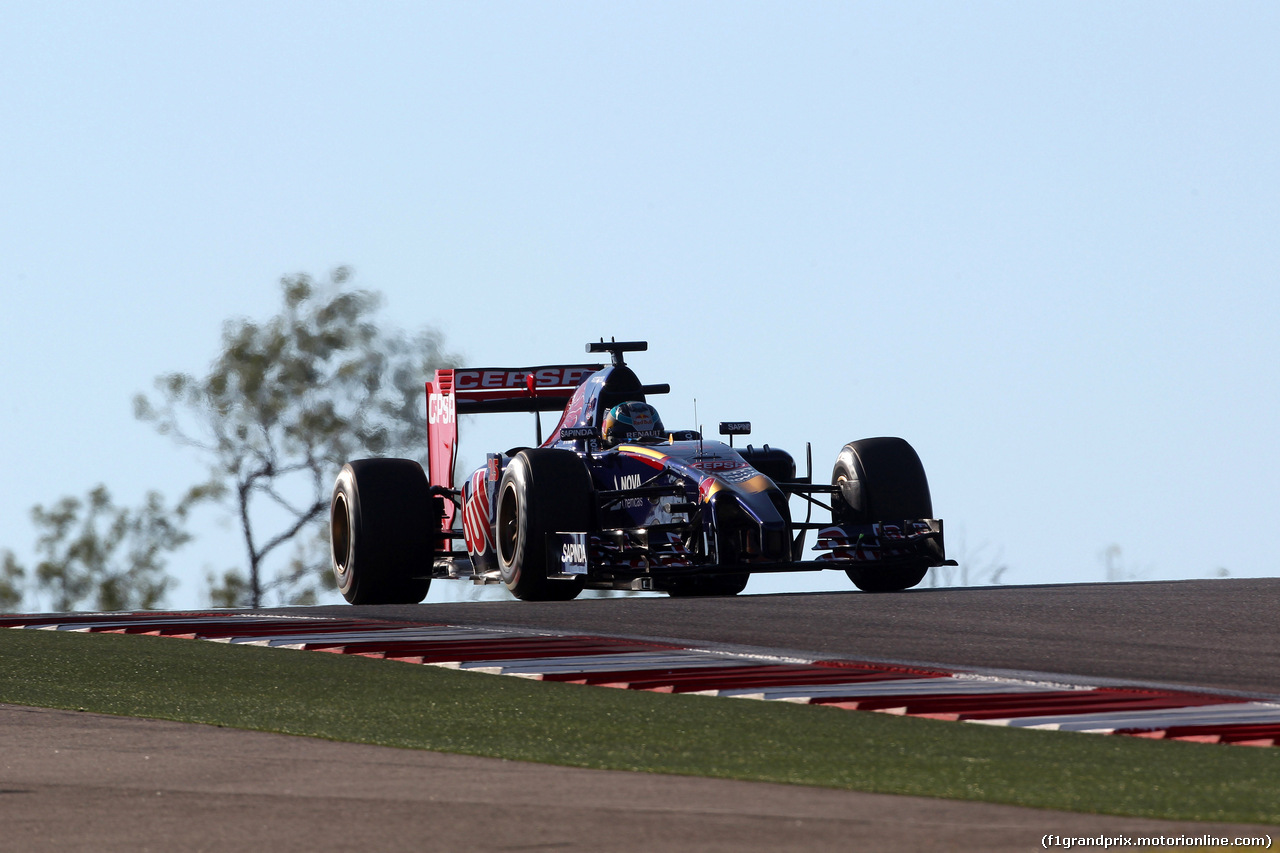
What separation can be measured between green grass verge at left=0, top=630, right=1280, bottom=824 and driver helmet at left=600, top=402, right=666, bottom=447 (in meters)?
5.29

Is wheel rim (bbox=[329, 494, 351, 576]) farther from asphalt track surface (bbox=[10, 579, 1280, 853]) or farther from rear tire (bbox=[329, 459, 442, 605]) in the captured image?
asphalt track surface (bbox=[10, 579, 1280, 853])

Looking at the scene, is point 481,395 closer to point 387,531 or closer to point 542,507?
point 387,531

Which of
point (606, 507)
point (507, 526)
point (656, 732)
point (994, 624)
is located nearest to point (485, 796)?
point (656, 732)

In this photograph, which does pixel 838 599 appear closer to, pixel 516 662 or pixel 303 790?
pixel 516 662

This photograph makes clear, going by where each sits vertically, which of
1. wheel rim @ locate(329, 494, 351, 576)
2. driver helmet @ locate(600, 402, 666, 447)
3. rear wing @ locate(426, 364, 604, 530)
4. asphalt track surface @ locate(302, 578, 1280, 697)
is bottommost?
asphalt track surface @ locate(302, 578, 1280, 697)

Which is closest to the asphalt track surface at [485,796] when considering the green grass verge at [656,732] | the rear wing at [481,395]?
the green grass verge at [656,732]

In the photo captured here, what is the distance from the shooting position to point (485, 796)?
6465 millimetres

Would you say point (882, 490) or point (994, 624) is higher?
point (882, 490)

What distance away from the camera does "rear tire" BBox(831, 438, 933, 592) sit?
16.5 m

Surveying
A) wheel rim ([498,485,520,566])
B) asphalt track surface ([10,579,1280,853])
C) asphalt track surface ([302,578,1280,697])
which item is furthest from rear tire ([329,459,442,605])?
asphalt track surface ([10,579,1280,853])

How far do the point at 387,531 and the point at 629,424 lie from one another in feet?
7.70

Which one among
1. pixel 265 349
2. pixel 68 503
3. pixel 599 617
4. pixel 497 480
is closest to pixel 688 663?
pixel 599 617

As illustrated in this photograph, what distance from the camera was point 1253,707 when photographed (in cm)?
823

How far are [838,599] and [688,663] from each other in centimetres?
472
